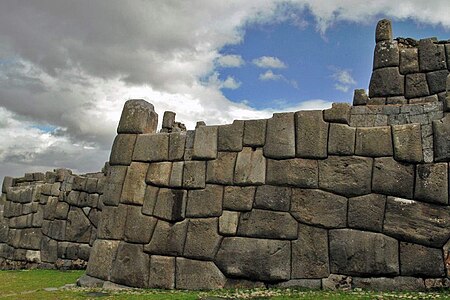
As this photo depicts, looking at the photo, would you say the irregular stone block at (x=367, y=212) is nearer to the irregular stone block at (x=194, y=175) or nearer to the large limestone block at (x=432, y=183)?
the large limestone block at (x=432, y=183)

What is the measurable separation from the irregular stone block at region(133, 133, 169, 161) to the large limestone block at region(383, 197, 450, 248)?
17.0 ft

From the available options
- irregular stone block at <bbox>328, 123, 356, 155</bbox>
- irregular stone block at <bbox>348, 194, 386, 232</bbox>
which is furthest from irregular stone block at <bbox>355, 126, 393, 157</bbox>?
irregular stone block at <bbox>348, 194, 386, 232</bbox>

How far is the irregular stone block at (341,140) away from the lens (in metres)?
8.52

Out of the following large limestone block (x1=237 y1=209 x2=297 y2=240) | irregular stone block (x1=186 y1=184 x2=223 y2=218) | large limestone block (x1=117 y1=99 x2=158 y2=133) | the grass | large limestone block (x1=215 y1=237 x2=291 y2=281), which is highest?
large limestone block (x1=117 y1=99 x2=158 y2=133)

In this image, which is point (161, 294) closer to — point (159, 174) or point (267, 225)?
point (267, 225)

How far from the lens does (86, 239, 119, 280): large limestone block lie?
1023cm

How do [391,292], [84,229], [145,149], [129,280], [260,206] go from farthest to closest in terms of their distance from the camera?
[84,229]
[145,149]
[129,280]
[260,206]
[391,292]

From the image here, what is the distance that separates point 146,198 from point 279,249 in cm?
350

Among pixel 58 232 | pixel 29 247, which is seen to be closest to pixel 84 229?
pixel 58 232

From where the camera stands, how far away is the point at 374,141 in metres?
8.36

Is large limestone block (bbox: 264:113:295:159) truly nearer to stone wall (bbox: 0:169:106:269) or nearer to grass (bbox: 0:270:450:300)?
grass (bbox: 0:270:450:300)

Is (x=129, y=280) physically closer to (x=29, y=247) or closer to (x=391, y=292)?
(x=391, y=292)

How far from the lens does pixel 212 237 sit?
9297 millimetres

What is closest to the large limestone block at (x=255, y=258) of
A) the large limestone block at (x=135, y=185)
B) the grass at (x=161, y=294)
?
the grass at (x=161, y=294)
